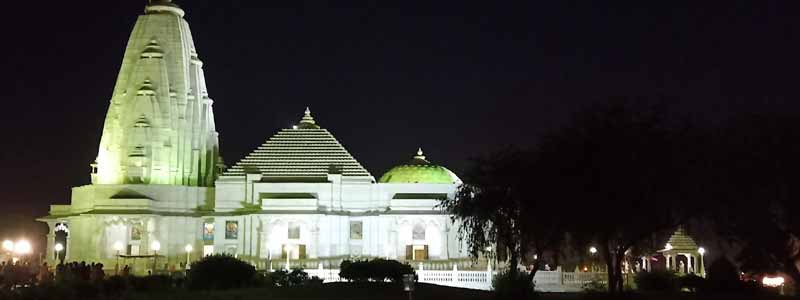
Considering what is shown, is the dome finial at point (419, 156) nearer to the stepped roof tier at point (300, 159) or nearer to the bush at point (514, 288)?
the stepped roof tier at point (300, 159)

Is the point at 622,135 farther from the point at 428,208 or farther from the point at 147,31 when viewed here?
the point at 147,31

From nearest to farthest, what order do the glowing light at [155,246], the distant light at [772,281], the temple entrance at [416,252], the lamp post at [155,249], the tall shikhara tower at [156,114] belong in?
1. the distant light at [772,281]
2. the glowing light at [155,246]
3. the lamp post at [155,249]
4. the tall shikhara tower at [156,114]
5. the temple entrance at [416,252]

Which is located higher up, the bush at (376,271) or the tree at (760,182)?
the tree at (760,182)

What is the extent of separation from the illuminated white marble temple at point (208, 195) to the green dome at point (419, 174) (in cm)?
10

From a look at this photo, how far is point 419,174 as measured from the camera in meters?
80.6

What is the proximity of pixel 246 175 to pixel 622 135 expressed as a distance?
45.1 metres

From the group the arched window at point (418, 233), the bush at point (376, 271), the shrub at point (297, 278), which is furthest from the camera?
the arched window at point (418, 233)

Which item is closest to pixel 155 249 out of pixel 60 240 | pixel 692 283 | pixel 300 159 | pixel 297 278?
pixel 300 159

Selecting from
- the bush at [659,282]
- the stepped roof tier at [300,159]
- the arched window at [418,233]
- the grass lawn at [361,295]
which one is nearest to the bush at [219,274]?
the grass lawn at [361,295]

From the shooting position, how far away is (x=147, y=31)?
8131 centimetres

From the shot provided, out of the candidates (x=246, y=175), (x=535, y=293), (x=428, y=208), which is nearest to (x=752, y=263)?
(x=535, y=293)

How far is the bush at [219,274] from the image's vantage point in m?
39.5

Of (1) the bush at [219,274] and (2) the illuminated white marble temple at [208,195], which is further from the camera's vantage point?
(2) the illuminated white marble temple at [208,195]

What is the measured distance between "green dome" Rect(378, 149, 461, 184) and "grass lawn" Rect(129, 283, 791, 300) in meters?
38.3
